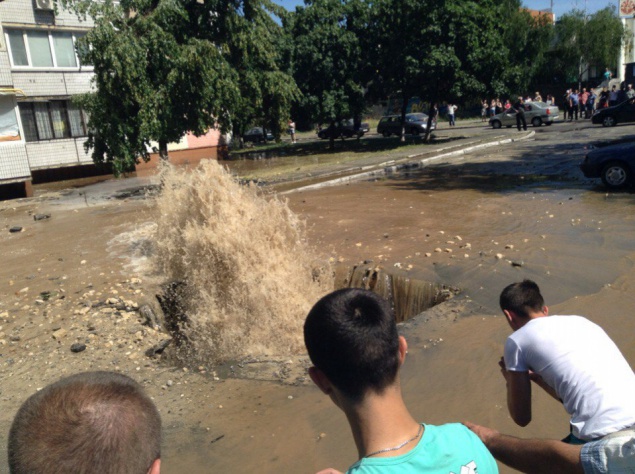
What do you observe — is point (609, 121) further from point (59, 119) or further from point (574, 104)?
point (59, 119)

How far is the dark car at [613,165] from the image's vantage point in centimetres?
1223

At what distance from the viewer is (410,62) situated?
2456 cm

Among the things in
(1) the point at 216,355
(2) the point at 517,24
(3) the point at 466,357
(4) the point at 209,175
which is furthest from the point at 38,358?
(2) the point at 517,24

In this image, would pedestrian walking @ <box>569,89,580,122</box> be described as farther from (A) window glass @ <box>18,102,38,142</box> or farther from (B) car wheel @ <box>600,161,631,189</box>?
(A) window glass @ <box>18,102,38,142</box>

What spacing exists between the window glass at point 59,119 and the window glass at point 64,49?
161 cm

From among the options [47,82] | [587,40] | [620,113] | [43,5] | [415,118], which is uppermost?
[43,5]

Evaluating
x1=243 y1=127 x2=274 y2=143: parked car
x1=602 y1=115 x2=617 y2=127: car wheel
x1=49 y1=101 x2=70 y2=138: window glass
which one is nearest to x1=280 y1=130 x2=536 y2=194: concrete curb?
x1=602 y1=115 x2=617 y2=127: car wheel

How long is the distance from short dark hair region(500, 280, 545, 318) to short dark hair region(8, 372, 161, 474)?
207 cm

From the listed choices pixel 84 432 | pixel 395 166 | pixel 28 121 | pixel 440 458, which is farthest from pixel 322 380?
pixel 28 121

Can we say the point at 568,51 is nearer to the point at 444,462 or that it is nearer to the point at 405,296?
the point at 405,296

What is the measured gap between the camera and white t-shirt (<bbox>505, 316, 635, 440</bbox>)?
2.44 metres

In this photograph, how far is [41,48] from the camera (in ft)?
73.5

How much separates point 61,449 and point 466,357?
454 cm

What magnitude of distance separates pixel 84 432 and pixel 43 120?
24.4 meters
